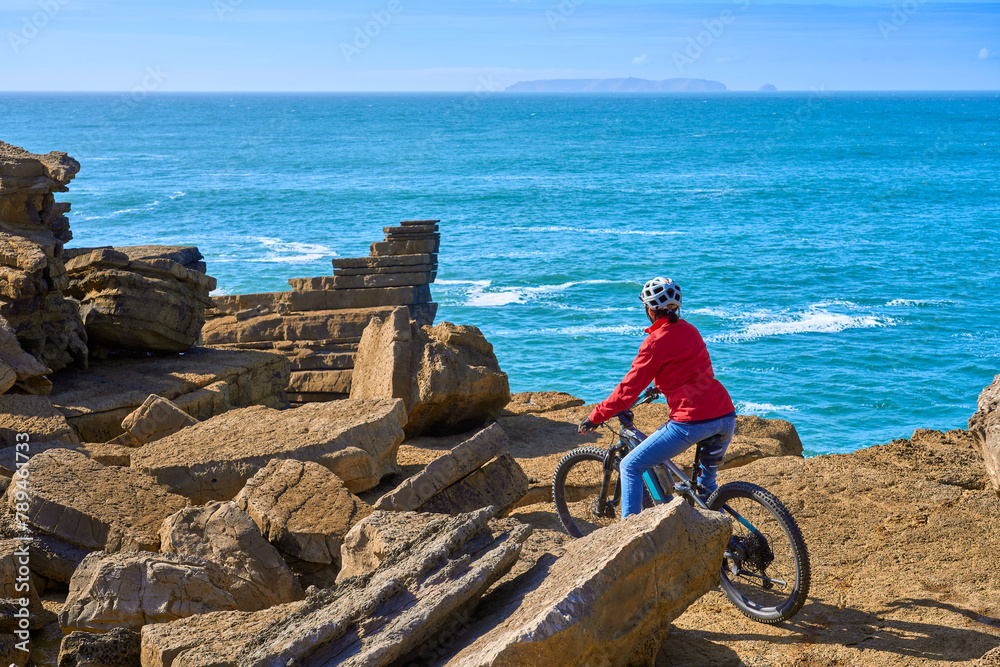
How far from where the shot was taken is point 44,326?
892 cm

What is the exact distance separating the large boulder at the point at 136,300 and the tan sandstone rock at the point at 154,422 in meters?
2.70

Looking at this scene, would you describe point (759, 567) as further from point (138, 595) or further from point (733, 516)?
point (138, 595)

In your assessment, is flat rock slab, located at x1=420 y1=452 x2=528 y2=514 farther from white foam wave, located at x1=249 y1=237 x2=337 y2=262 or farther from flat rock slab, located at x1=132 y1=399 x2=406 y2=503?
white foam wave, located at x1=249 y1=237 x2=337 y2=262

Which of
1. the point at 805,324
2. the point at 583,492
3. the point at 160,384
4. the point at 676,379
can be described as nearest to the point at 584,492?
Result: the point at 583,492

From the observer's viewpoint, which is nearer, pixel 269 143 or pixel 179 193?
pixel 179 193

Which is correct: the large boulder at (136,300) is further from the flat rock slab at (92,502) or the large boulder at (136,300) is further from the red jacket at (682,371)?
the red jacket at (682,371)

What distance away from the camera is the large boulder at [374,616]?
3.50 m

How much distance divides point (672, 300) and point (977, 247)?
37.3 metres

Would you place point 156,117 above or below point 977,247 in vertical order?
above

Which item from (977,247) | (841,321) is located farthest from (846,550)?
(977,247)

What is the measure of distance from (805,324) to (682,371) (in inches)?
847

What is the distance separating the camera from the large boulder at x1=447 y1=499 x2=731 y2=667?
3348 millimetres

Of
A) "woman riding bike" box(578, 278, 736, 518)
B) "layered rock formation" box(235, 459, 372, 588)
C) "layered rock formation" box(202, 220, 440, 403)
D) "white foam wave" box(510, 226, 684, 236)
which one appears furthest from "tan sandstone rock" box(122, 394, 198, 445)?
"white foam wave" box(510, 226, 684, 236)

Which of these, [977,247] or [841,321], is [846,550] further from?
[977,247]
